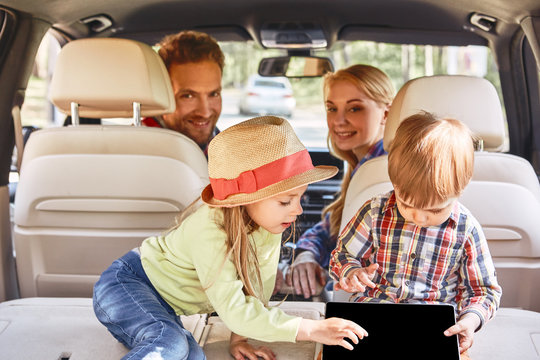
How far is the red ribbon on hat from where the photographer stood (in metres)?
1.78

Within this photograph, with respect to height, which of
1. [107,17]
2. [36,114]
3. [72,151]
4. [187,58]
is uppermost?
[107,17]

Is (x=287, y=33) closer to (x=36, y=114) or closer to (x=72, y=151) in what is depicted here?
(x=72, y=151)

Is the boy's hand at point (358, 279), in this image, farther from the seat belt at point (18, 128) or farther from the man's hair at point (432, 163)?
the seat belt at point (18, 128)

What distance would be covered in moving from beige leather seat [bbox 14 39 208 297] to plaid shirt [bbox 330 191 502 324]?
31.8 inches

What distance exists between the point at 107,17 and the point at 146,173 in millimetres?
1144

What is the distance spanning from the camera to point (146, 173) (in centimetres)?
242

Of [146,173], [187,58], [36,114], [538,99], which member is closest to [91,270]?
[146,173]

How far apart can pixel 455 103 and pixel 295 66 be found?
1.34m

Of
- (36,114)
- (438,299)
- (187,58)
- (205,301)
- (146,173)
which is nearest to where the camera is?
(438,299)

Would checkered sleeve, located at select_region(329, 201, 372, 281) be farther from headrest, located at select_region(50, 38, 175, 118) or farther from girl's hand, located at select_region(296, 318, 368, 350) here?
headrest, located at select_region(50, 38, 175, 118)

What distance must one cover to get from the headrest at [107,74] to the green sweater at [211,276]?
0.64m

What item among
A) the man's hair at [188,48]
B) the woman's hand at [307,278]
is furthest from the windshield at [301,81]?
the woman's hand at [307,278]

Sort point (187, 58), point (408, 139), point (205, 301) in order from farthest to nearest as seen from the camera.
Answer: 1. point (187, 58)
2. point (205, 301)
3. point (408, 139)

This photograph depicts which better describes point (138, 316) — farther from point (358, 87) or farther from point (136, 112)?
point (358, 87)
